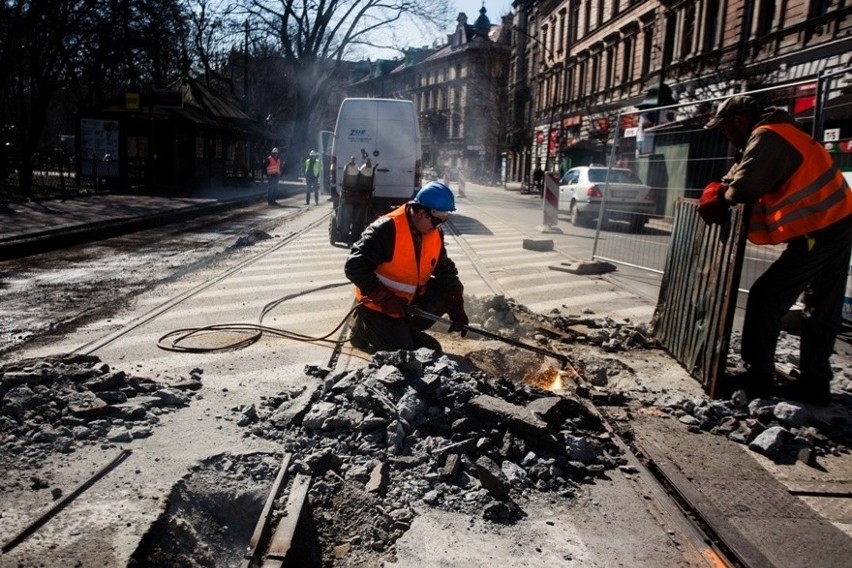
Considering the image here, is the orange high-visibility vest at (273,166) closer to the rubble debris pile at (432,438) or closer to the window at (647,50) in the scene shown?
the window at (647,50)

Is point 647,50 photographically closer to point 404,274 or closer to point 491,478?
point 404,274

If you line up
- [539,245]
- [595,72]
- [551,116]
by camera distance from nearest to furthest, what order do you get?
[539,245] < [595,72] < [551,116]

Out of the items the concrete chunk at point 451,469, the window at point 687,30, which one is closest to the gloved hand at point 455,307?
the concrete chunk at point 451,469

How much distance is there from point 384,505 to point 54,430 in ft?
6.09

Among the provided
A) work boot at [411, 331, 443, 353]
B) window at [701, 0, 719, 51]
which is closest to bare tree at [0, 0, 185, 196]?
work boot at [411, 331, 443, 353]

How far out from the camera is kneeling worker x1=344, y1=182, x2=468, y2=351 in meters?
5.39

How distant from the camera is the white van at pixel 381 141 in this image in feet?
51.3

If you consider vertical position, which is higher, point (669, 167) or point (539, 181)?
point (539, 181)

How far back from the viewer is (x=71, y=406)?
400 centimetres

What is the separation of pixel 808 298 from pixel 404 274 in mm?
2919

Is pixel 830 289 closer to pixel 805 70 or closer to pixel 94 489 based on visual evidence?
pixel 94 489

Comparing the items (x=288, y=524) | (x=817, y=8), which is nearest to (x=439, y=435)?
(x=288, y=524)

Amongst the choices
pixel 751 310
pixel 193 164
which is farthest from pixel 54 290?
pixel 193 164

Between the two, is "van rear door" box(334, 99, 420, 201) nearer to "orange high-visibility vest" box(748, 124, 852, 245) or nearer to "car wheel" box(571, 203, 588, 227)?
"car wheel" box(571, 203, 588, 227)
